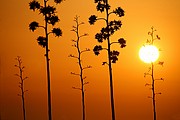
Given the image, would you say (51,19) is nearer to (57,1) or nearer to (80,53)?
(57,1)

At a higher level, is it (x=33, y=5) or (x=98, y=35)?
(x=33, y=5)

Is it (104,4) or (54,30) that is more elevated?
(104,4)

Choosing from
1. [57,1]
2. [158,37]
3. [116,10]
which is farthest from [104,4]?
[158,37]

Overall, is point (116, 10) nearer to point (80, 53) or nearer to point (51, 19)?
point (51, 19)

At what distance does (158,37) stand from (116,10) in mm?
9885

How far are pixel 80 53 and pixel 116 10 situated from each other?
288 inches

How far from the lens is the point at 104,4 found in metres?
28.6

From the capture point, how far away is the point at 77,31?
34.0m

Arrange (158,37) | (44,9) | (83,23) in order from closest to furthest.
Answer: (44,9) < (83,23) < (158,37)

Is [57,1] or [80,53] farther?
[80,53]

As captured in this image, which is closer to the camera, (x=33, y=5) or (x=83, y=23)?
(x=33, y=5)

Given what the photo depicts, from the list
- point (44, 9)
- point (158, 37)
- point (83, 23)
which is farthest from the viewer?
point (158, 37)

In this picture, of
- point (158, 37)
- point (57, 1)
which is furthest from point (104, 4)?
point (158, 37)

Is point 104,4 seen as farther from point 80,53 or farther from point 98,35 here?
point 80,53
